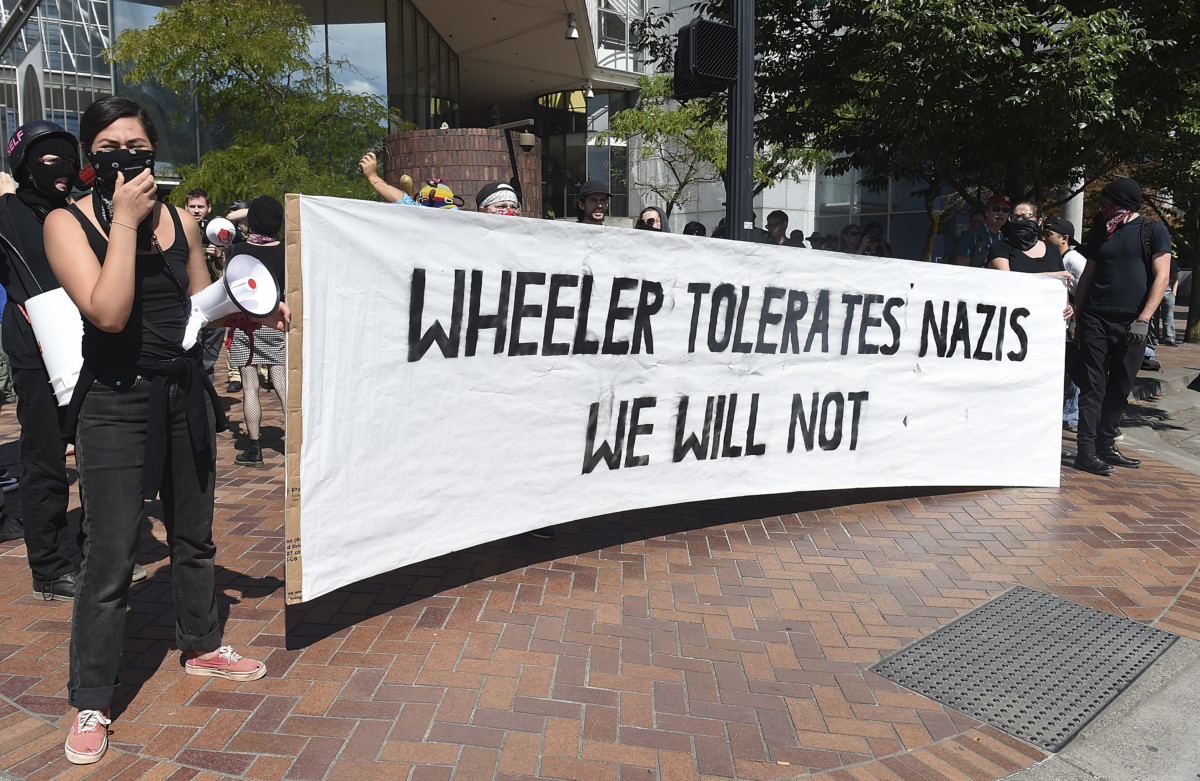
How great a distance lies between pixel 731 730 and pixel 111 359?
2.38 m

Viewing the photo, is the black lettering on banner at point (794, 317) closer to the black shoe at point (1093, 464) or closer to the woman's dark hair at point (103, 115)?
the black shoe at point (1093, 464)

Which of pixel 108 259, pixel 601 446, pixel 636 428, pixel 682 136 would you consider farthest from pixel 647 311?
pixel 682 136

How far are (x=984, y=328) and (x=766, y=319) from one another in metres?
1.82

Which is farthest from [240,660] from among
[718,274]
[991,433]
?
[991,433]

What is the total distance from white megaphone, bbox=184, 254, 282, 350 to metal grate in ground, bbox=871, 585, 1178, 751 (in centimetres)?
273

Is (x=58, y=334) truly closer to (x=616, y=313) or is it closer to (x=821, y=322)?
(x=616, y=313)

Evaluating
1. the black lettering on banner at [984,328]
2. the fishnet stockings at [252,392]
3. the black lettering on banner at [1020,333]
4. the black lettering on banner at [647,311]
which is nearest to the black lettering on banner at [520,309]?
the black lettering on banner at [647,311]

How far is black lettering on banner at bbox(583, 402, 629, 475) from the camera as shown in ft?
14.4

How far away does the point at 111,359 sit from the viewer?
2.75 meters

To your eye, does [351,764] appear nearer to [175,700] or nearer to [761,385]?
[175,700]

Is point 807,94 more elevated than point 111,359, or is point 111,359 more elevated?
point 807,94

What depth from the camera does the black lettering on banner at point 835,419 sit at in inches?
207

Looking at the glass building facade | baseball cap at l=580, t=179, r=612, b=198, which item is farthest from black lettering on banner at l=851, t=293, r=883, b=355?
the glass building facade

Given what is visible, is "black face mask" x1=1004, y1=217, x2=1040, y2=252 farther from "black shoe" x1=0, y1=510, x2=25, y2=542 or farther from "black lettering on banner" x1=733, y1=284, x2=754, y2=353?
"black shoe" x1=0, y1=510, x2=25, y2=542
